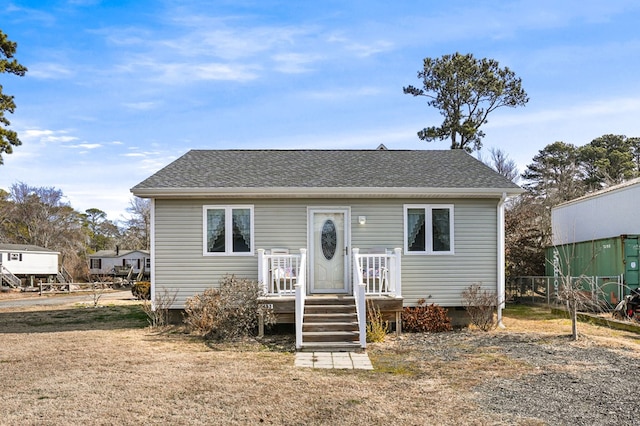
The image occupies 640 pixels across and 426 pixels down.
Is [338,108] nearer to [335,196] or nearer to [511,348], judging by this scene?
[335,196]

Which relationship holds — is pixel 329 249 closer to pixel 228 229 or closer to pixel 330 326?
pixel 228 229

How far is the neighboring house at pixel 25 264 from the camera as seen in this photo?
122ft

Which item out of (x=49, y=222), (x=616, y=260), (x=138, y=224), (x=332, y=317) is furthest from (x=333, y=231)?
(x=138, y=224)

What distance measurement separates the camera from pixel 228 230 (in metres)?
12.7

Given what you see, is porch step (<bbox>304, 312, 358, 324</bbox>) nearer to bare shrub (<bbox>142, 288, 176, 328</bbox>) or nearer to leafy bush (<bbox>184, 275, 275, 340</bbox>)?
leafy bush (<bbox>184, 275, 275, 340</bbox>)

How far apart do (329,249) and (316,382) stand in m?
5.81

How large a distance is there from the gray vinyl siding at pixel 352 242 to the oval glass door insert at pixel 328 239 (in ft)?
1.38

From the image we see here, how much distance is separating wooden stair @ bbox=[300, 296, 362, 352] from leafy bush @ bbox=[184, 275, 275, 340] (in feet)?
2.88

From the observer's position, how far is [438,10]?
14.1 meters

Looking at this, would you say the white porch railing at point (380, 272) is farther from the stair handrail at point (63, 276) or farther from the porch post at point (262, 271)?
the stair handrail at point (63, 276)

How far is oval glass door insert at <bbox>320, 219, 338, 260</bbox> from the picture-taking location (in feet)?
42.2

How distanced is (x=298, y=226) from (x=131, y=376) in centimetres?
604

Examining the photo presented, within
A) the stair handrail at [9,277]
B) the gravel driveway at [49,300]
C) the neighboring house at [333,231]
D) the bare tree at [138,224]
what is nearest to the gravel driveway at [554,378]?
the neighboring house at [333,231]

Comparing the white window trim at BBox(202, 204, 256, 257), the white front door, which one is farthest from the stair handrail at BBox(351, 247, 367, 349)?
the white window trim at BBox(202, 204, 256, 257)
